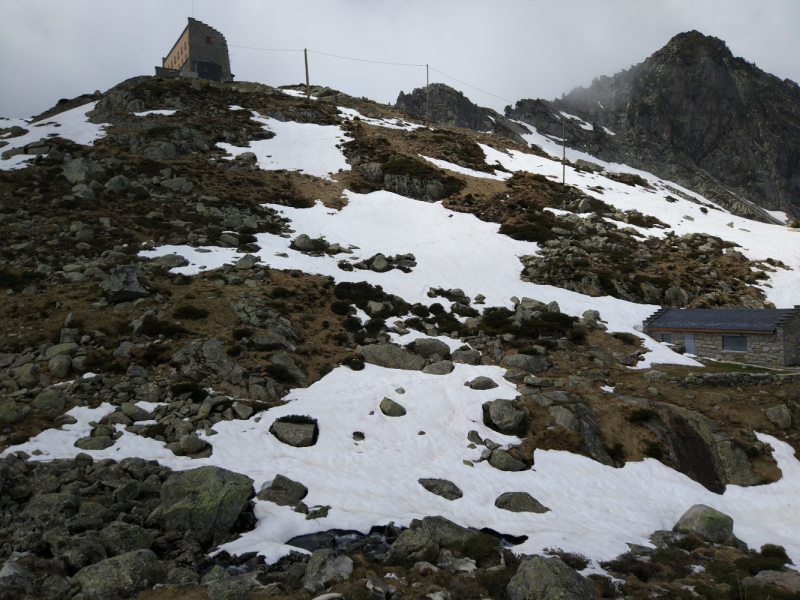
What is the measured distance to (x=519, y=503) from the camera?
635 inches

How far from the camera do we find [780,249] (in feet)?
161

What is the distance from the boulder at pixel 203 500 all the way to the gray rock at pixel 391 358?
38.3ft

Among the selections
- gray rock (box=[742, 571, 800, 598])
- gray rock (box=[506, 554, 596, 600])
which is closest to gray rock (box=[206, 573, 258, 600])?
gray rock (box=[506, 554, 596, 600])

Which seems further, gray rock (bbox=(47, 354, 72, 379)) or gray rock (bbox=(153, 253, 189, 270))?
gray rock (bbox=(153, 253, 189, 270))

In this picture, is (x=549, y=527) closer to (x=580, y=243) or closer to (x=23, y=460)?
(x=23, y=460)

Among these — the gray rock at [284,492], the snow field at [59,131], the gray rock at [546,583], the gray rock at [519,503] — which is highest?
the snow field at [59,131]

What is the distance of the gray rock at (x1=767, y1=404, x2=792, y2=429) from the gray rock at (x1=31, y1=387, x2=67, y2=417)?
3182cm

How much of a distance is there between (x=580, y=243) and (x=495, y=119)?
10526cm

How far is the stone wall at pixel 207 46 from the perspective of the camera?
76.5 metres

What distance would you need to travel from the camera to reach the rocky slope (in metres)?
11.5

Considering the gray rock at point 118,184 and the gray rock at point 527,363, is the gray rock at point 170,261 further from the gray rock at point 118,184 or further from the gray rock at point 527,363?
the gray rock at point 527,363

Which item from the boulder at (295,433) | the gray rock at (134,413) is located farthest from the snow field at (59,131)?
the boulder at (295,433)

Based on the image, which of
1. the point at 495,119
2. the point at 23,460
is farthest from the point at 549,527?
the point at 495,119

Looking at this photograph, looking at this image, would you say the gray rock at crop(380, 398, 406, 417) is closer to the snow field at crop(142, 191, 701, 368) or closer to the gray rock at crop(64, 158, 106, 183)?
the snow field at crop(142, 191, 701, 368)
